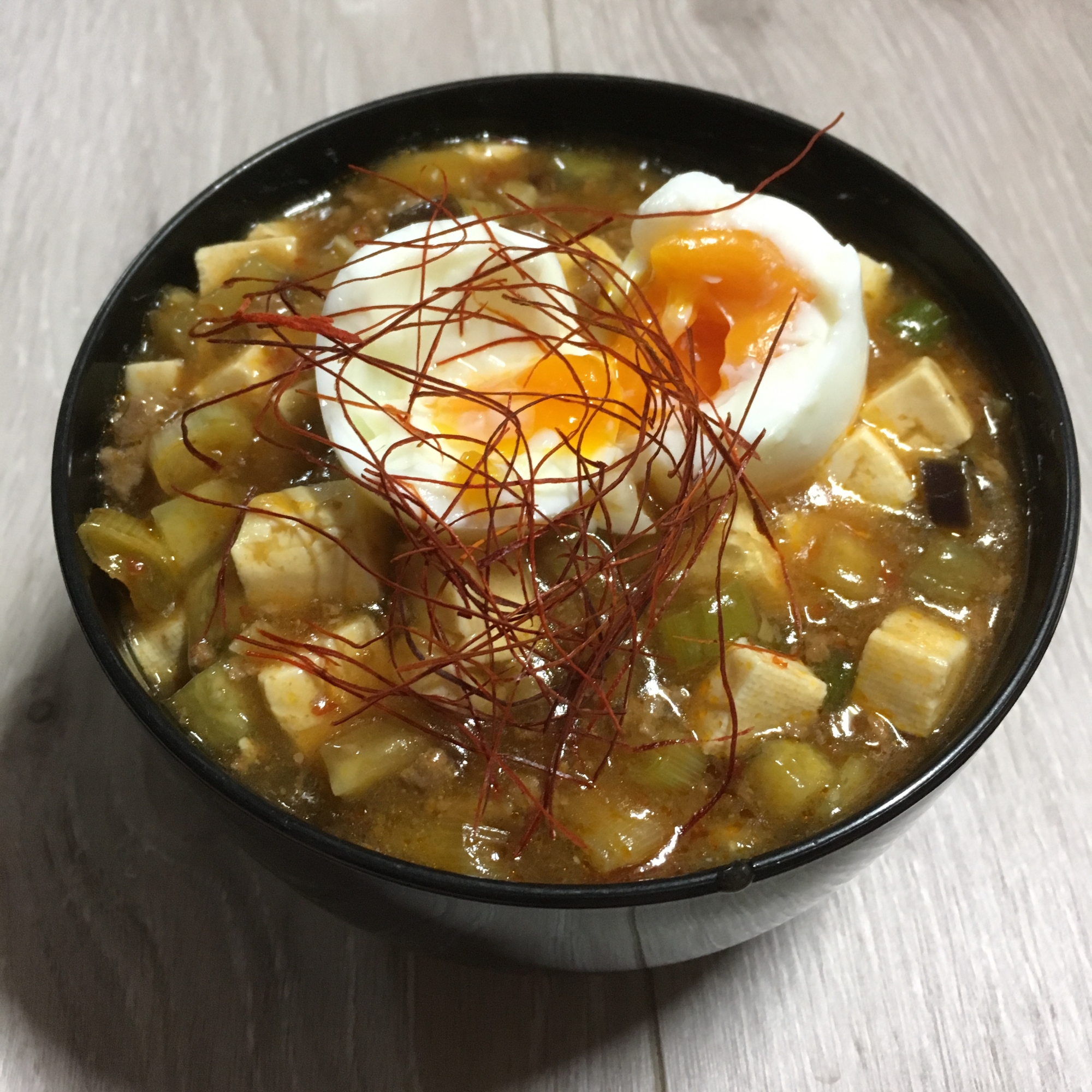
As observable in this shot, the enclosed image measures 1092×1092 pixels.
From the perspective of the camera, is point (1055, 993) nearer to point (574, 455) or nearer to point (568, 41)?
point (574, 455)

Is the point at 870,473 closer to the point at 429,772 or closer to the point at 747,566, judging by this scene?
the point at 747,566

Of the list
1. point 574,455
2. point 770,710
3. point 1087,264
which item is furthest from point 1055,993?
point 1087,264

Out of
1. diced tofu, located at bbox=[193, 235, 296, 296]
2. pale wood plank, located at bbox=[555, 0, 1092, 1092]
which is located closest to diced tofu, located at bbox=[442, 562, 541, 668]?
pale wood plank, located at bbox=[555, 0, 1092, 1092]

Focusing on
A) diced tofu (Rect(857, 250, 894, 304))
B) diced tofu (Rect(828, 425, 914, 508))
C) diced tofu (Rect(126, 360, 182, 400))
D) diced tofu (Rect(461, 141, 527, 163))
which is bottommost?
diced tofu (Rect(126, 360, 182, 400))

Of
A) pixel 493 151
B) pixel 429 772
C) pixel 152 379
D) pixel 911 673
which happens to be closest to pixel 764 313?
pixel 911 673

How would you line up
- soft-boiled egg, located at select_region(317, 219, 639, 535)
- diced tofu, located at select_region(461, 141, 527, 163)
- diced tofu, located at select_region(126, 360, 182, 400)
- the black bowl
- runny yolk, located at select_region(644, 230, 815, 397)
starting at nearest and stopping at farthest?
the black bowl → soft-boiled egg, located at select_region(317, 219, 639, 535) → runny yolk, located at select_region(644, 230, 815, 397) → diced tofu, located at select_region(126, 360, 182, 400) → diced tofu, located at select_region(461, 141, 527, 163)

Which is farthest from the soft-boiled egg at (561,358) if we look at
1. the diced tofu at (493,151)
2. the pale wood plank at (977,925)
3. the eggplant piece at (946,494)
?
the pale wood plank at (977,925)

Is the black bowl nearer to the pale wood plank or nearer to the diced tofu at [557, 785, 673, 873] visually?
the diced tofu at [557, 785, 673, 873]
